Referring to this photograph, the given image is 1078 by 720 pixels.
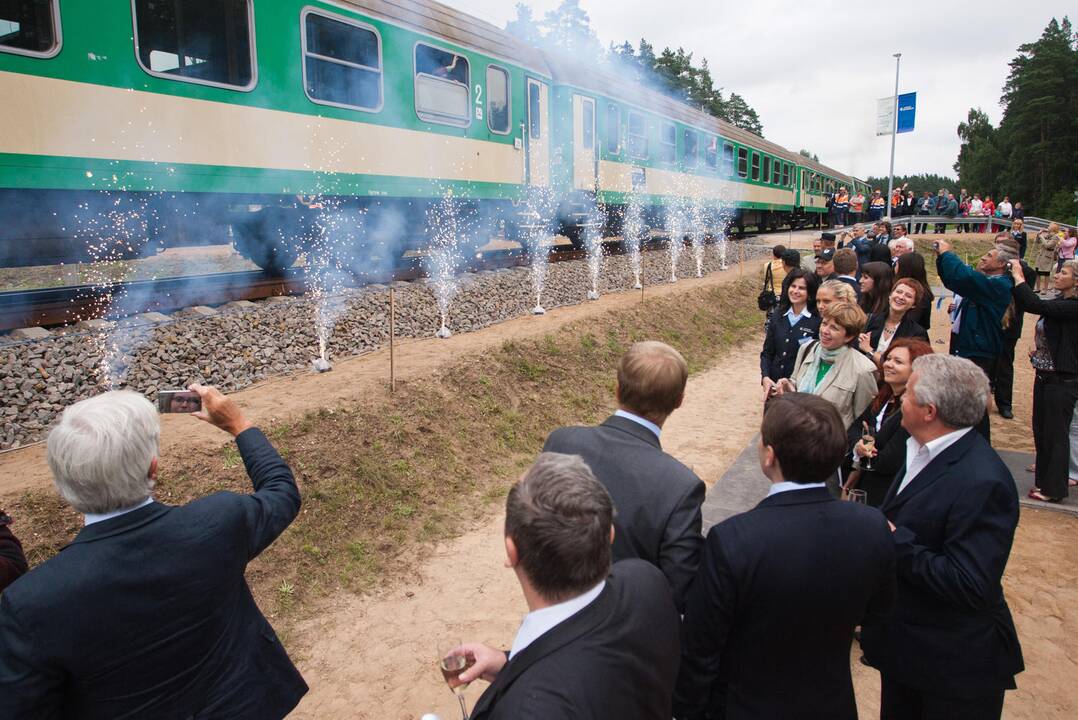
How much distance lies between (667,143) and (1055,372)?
1295cm

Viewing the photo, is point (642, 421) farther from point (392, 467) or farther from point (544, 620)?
point (392, 467)

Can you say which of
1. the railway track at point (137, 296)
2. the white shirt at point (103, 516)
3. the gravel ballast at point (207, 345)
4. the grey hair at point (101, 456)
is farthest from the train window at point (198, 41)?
the white shirt at point (103, 516)

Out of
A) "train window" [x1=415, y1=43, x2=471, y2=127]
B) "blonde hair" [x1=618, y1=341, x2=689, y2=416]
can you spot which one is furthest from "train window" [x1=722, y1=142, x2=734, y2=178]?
"blonde hair" [x1=618, y1=341, x2=689, y2=416]

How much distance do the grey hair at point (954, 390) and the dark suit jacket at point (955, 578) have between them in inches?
3.0

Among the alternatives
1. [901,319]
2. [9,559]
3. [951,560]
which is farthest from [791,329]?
[9,559]

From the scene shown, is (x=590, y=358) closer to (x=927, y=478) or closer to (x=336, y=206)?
(x=336, y=206)

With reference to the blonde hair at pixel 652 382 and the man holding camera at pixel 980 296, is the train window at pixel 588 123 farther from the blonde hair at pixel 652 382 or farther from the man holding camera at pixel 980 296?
the blonde hair at pixel 652 382

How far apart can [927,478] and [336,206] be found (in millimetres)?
7795

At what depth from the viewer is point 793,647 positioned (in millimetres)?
1761

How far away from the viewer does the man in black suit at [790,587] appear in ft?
5.56

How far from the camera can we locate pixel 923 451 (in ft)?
7.07

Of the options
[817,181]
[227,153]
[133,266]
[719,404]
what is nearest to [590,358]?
[719,404]

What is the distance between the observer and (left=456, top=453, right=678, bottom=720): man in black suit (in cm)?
117

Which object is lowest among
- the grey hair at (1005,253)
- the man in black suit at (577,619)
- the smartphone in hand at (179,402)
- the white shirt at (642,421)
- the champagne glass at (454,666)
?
the champagne glass at (454,666)
